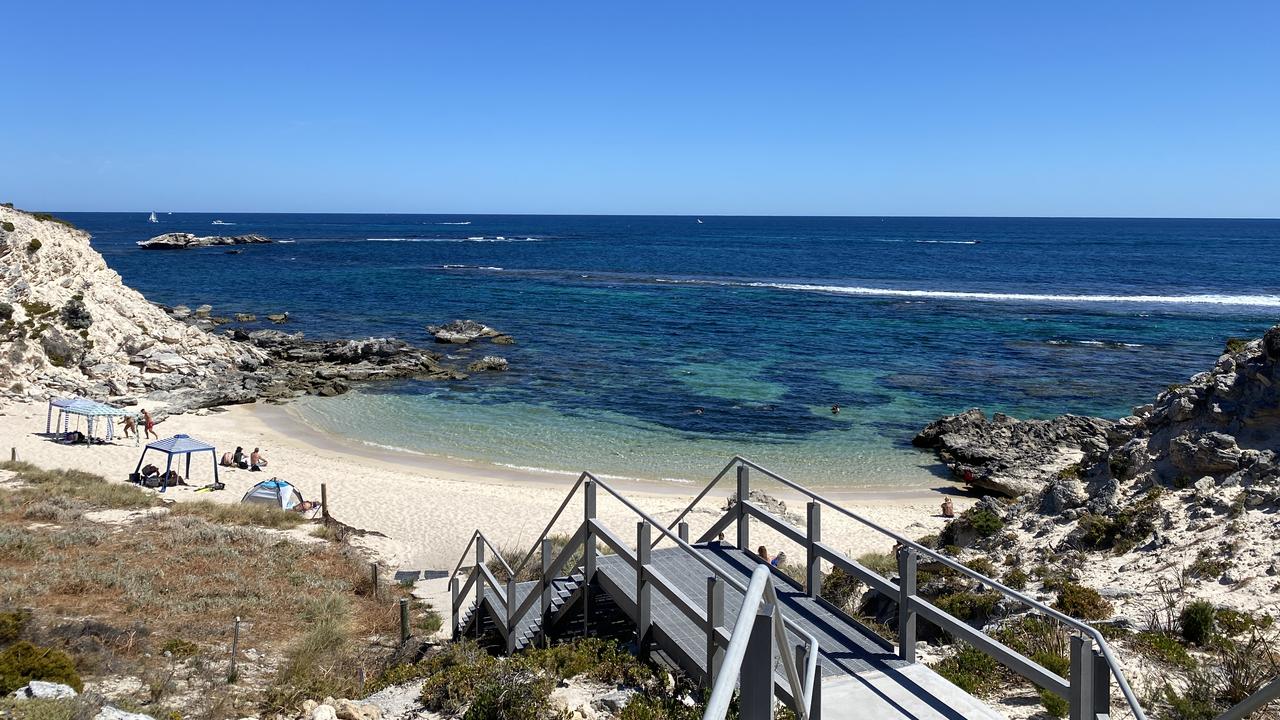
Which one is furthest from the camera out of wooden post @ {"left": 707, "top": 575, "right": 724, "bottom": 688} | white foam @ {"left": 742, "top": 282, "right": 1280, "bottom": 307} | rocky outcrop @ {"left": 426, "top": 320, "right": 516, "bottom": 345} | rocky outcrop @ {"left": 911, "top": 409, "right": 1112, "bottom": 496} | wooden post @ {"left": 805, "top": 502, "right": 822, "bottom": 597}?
white foam @ {"left": 742, "top": 282, "right": 1280, "bottom": 307}

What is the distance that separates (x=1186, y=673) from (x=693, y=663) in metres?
4.14

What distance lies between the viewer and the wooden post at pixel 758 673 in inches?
105

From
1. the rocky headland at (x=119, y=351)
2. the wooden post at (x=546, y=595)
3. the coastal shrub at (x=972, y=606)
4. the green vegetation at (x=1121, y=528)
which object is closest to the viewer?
the wooden post at (x=546, y=595)

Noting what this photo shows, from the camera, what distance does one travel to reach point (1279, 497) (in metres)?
11.2

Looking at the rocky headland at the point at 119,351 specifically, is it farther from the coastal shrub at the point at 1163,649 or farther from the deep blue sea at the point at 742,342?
the coastal shrub at the point at 1163,649

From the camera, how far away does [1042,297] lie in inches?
2675

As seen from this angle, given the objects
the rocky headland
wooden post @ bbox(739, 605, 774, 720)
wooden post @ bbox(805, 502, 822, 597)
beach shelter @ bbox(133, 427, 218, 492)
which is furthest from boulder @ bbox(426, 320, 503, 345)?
wooden post @ bbox(739, 605, 774, 720)

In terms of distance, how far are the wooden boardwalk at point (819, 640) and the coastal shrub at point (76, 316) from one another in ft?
103

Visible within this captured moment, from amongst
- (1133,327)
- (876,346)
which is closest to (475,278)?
(876,346)

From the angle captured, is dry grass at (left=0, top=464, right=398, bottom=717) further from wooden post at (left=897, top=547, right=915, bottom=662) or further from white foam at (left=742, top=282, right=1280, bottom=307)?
white foam at (left=742, top=282, right=1280, bottom=307)

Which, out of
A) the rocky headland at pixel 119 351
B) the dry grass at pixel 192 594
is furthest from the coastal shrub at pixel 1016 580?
the rocky headland at pixel 119 351

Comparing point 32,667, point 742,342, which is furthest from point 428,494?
point 742,342

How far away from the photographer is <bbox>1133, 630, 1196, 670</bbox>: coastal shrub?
24.4 ft

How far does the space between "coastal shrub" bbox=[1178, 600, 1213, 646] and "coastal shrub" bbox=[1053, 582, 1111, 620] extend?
0.91 meters
